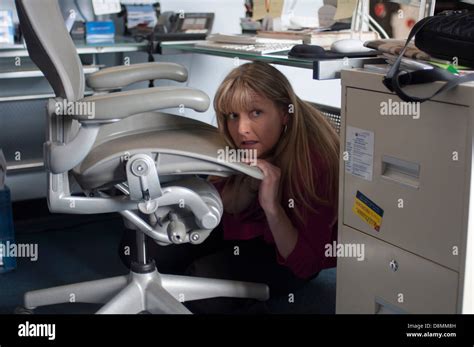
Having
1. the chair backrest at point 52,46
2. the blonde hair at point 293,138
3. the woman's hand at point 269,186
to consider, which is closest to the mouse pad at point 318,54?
the blonde hair at point 293,138

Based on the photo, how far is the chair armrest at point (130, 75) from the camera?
1577mm

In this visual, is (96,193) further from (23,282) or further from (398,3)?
(398,3)

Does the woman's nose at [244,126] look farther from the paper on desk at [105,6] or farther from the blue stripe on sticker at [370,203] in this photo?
the paper on desk at [105,6]

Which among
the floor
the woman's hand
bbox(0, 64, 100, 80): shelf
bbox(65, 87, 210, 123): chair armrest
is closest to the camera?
bbox(65, 87, 210, 123): chair armrest

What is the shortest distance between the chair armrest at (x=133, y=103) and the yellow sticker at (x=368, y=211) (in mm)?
359

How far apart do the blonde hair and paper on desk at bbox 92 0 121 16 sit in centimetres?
91

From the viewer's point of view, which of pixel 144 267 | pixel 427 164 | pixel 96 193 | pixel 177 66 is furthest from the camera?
pixel 177 66

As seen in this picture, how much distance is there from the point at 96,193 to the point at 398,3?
98cm

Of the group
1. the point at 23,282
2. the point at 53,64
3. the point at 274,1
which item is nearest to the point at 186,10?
the point at 274,1

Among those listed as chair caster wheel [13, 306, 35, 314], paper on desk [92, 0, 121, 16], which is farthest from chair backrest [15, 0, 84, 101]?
paper on desk [92, 0, 121, 16]

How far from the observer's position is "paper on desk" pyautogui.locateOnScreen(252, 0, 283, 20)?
2100mm

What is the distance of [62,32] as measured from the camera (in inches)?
56.9

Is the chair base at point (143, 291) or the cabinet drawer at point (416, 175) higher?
the cabinet drawer at point (416, 175)

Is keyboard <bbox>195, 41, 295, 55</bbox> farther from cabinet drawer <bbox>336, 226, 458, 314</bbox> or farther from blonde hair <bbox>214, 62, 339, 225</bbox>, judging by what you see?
cabinet drawer <bbox>336, 226, 458, 314</bbox>
